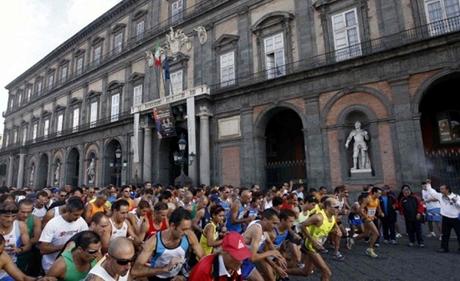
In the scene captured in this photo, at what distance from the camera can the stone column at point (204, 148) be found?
18719 mm

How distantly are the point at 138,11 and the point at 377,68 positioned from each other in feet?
69.7

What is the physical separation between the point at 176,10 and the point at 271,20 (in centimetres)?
935

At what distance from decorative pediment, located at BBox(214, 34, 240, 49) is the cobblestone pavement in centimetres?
1542

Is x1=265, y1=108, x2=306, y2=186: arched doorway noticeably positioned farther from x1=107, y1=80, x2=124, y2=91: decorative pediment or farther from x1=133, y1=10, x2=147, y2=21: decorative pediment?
x1=133, y1=10, x2=147, y2=21: decorative pediment

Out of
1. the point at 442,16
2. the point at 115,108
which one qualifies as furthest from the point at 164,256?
the point at 115,108

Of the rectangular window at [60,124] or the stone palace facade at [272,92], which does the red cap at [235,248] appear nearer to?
the stone palace facade at [272,92]

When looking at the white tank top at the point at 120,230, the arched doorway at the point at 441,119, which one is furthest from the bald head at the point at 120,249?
the arched doorway at the point at 441,119

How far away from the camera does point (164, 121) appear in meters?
20.6

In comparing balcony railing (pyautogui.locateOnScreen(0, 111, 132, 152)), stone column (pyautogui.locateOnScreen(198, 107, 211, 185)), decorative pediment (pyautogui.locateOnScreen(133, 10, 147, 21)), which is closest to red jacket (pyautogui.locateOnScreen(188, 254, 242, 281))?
stone column (pyautogui.locateOnScreen(198, 107, 211, 185))

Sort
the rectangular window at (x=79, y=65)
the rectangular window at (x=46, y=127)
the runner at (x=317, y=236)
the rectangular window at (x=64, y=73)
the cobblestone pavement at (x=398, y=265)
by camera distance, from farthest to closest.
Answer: the rectangular window at (x=46, y=127), the rectangular window at (x=64, y=73), the rectangular window at (x=79, y=65), the cobblestone pavement at (x=398, y=265), the runner at (x=317, y=236)

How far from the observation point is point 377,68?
565 inches

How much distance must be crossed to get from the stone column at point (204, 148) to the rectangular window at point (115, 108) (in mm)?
10668

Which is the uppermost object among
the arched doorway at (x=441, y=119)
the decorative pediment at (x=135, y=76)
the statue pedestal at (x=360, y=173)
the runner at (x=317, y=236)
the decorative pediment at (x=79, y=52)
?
the decorative pediment at (x=79, y=52)

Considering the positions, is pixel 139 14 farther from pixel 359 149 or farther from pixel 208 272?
pixel 208 272
